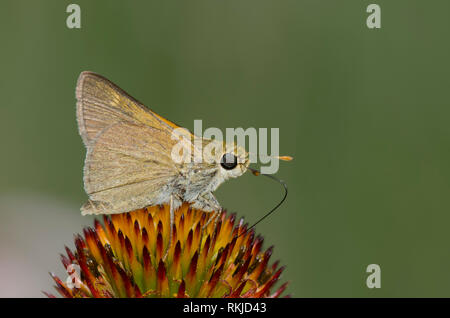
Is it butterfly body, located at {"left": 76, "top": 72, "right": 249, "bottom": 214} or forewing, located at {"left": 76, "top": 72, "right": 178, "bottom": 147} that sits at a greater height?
forewing, located at {"left": 76, "top": 72, "right": 178, "bottom": 147}

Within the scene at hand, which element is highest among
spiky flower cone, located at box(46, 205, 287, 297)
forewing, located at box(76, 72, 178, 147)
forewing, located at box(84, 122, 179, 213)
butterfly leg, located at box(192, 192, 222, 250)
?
forewing, located at box(76, 72, 178, 147)

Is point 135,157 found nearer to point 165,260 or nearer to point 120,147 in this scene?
point 120,147

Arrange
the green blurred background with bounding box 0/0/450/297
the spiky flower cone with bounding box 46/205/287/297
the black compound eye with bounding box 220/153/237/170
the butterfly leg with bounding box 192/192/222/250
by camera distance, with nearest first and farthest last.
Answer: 1. the spiky flower cone with bounding box 46/205/287/297
2. the butterfly leg with bounding box 192/192/222/250
3. the black compound eye with bounding box 220/153/237/170
4. the green blurred background with bounding box 0/0/450/297

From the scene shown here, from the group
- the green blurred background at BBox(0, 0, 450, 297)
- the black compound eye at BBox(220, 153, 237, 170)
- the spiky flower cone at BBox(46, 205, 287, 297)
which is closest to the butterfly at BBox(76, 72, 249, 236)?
the black compound eye at BBox(220, 153, 237, 170)

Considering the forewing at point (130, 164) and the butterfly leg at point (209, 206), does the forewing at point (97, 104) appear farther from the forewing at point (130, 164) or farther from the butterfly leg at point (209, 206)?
the butterfly leg at point (209, 206)

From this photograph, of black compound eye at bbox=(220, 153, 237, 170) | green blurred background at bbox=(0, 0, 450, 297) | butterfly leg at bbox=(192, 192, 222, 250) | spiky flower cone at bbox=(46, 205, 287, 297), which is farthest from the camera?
green blurred background at bbox=(0, 0, 450, 297)

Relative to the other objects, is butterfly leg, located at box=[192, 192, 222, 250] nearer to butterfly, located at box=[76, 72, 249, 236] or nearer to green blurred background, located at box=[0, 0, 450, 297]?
butterfly, located at box=[76, 72, 249, 236]
